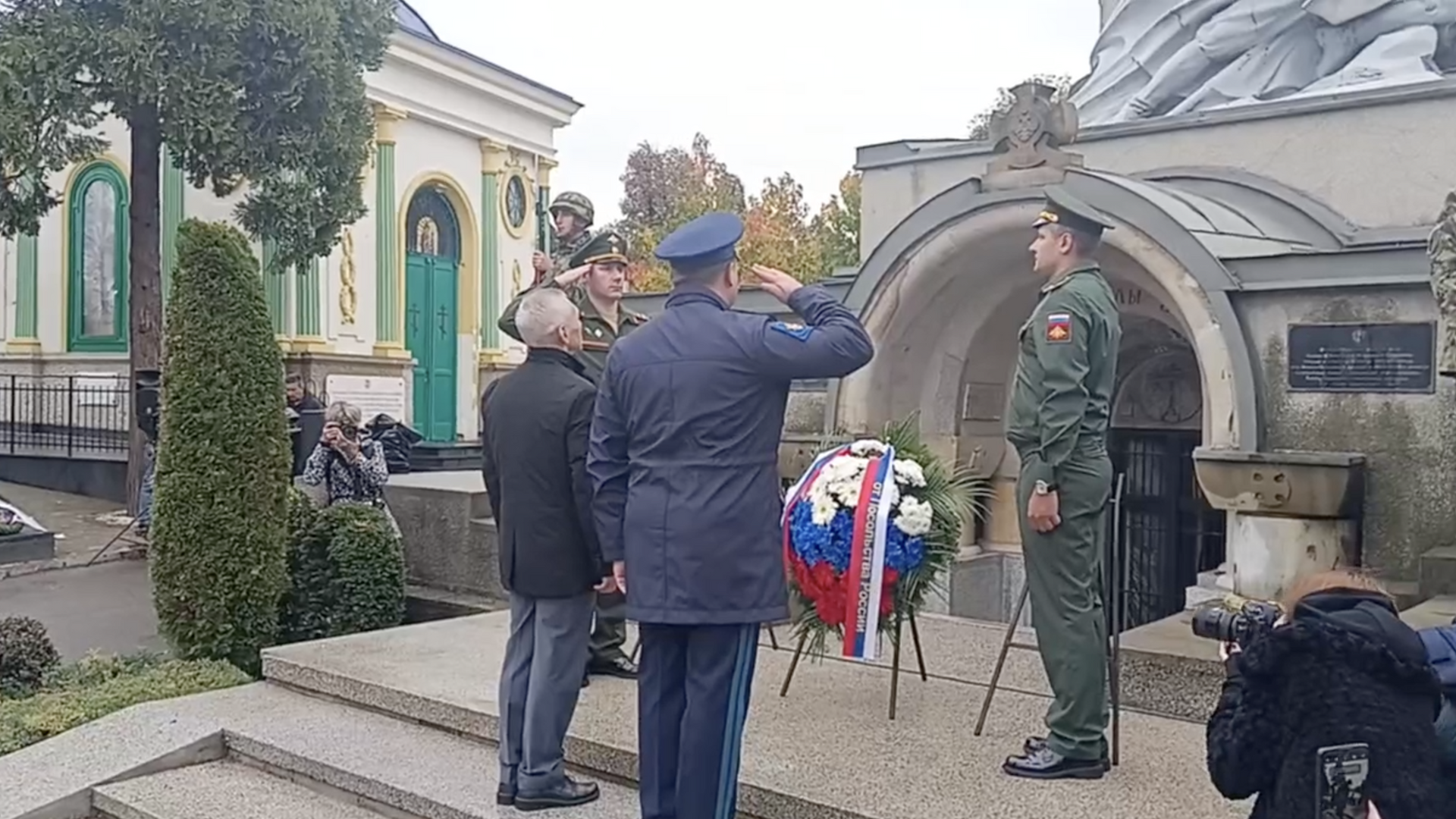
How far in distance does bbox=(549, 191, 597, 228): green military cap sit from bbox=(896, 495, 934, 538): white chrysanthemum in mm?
1964

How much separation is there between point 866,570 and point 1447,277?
2.17 m

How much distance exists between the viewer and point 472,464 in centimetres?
1825

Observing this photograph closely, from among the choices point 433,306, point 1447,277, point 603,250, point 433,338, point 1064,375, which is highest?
point 433,306

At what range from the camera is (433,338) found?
71.5 ft

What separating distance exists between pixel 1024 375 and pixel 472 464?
14.6m

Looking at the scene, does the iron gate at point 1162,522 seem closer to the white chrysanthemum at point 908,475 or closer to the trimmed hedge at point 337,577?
the white chrysanthemum at point 908,475

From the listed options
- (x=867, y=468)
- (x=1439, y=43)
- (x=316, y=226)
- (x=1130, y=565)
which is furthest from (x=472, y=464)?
(x=867, y=468)

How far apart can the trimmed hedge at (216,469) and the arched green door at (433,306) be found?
1383cm

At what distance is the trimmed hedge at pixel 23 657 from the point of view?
681 cm

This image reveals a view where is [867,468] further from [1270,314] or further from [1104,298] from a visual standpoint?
[1270,314]

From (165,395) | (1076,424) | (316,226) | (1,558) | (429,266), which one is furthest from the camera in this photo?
(429,266)

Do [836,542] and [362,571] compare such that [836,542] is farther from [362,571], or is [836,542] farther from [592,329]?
[362,571]

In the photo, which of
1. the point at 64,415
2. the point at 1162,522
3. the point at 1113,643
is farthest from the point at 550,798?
the point at 64,415

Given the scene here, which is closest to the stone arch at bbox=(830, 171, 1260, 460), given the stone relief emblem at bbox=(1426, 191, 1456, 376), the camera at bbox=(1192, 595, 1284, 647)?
the stone relief emblem at bbox=(1426, 191, 1456, 376)
